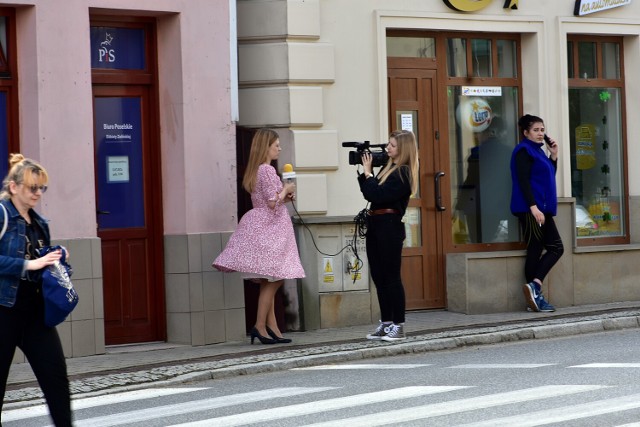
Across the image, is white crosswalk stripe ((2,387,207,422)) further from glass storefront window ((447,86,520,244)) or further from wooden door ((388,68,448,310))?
glass storefront window ((447,86,520,244))

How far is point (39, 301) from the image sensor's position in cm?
810

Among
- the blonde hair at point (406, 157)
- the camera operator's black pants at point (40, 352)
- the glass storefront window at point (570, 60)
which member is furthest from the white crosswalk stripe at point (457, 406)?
the glass storefront window at point (570, 60)

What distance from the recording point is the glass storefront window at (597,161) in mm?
17203

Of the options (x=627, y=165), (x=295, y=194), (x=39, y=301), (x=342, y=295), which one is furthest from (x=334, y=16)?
(x=39, y=301)

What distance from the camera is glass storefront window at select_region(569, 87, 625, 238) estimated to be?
1720 centimetres

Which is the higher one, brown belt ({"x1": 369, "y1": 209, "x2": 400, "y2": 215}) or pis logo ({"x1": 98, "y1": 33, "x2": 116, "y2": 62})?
pis logo ({"x1": 98, "y1": 33, "x2": 116, "y2": 62})

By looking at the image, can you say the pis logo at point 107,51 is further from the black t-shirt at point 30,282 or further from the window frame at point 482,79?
the black t-shirt at point 30,282

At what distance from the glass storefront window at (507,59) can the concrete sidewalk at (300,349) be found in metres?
2.86

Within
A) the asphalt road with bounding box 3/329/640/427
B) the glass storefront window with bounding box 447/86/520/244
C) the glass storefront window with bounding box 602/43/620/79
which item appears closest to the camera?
the asphalt road with bounding box 3/329/640/427

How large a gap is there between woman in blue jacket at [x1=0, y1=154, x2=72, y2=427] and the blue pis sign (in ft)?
18.3

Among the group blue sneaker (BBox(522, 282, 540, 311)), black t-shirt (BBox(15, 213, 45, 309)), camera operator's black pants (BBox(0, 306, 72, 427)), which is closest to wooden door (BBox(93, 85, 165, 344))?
blue sneaker (BBox(522, 282, 540, 311))

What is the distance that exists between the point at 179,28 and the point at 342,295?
10.8 feet

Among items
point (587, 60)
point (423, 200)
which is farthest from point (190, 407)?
point (587, 60)

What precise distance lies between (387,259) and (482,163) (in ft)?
12.0
